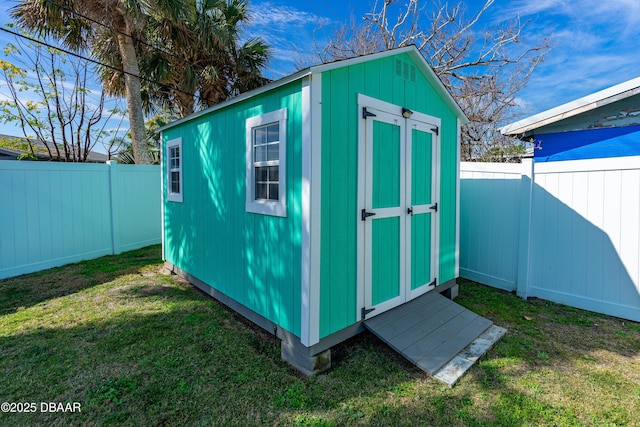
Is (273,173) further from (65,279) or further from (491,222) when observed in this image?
(65,279)

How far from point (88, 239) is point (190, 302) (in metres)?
3.57

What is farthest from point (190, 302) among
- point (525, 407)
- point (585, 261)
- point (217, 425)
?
point (585, 261)

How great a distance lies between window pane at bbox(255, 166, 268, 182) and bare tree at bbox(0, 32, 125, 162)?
10.9 metres

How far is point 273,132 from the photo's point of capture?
3066 mm

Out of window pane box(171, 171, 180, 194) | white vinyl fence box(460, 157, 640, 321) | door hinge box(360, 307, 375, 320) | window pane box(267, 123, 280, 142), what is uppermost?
window pane box(267, 123, 280, 142)

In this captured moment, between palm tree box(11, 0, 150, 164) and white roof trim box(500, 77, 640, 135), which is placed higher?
palm tree box(11, 0, 150, 164)

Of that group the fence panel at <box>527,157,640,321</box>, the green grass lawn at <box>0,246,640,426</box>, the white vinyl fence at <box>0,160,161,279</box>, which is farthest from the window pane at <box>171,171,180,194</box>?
the fence panel at <box>527,157,640,321</box>

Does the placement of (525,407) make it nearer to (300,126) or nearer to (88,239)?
(300,126)

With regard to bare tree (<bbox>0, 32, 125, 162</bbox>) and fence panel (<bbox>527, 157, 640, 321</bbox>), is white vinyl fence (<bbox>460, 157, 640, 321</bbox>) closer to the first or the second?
fence panel (<bbox>527, 157, 640, 321</bbox>)

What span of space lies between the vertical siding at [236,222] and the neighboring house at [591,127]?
4.20m

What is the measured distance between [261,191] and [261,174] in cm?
17

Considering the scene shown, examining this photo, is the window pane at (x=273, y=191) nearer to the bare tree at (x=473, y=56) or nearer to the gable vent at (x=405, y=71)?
the gable vent at (x=405, y=71)

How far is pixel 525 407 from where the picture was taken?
228cm

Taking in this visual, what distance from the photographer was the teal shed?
2686 millimetres
